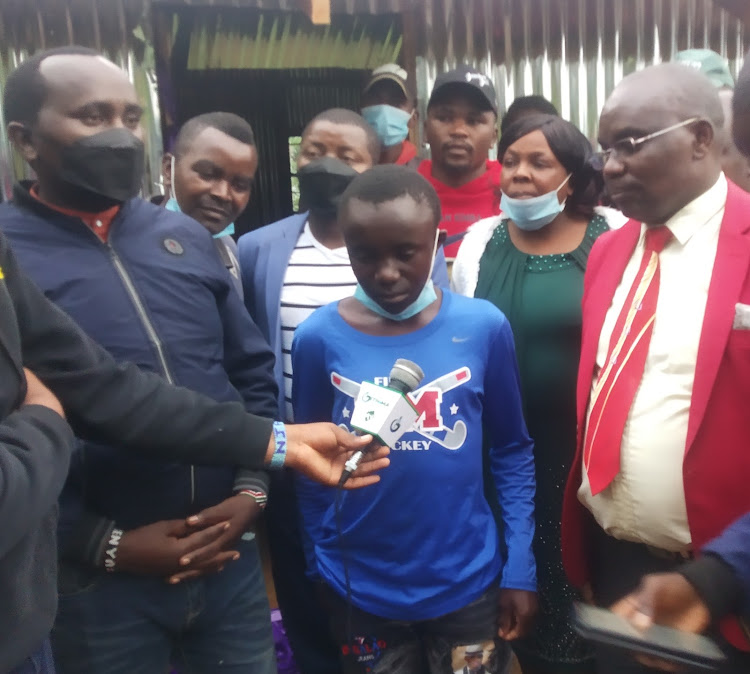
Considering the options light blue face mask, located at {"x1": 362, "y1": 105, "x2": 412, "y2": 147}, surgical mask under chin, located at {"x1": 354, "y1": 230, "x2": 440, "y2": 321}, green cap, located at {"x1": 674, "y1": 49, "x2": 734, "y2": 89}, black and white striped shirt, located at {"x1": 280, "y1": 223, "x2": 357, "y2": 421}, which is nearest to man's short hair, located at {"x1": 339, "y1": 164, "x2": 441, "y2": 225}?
surgical mask under chin, located at {"x1": 354, "y1": 230, "x2": 440, "y2": 321}

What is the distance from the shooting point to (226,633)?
6.38 ft

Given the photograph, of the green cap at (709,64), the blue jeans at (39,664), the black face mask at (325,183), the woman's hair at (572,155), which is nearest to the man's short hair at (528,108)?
the green cap at (709,64)

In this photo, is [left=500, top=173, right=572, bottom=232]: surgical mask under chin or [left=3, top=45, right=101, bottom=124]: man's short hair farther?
[left=500, top=173, right=572, bottom=232]: surgical mask under chin

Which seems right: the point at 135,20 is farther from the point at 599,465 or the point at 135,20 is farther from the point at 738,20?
the point at 738,20

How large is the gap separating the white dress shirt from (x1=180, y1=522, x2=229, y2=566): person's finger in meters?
1.04

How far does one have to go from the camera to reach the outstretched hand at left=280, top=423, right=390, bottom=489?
5.86 feet

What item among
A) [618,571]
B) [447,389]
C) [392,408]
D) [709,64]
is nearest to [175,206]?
[447,389]

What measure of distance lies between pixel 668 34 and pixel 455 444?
4.57m

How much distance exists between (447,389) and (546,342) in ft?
2.78

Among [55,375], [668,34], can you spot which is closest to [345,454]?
[55,375]

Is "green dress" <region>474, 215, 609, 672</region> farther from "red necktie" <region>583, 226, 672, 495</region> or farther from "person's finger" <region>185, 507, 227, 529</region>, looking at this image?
"person's finger" <region>185, 507, 227, 529</region>

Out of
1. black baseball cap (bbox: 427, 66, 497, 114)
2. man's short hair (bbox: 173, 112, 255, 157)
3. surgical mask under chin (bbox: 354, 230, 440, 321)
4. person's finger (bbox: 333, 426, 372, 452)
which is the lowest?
person's finger (bbox: 333, 426, 372, 452)

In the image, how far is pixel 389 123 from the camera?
422 cm

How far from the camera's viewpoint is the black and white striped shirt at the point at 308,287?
2.61 meters
